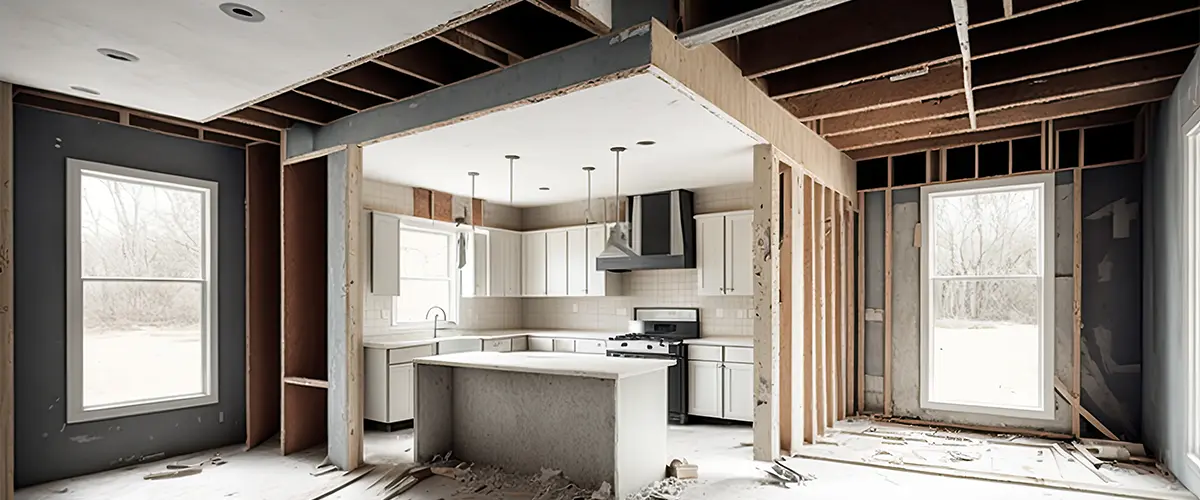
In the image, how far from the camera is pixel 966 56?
3.69 meters

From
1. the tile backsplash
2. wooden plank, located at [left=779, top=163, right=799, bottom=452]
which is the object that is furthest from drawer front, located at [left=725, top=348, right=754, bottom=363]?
wooden plank, located at [left=779, top=163, right=799, bottom=452]

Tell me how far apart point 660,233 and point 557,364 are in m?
3.14

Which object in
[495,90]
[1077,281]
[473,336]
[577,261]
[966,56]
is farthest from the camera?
[577,261]

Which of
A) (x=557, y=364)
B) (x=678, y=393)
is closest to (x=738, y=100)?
(x=557, y=364)

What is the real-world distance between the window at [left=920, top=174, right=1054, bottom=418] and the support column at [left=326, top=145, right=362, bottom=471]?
4921 mm

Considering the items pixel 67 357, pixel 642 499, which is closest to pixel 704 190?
pixel 642 499

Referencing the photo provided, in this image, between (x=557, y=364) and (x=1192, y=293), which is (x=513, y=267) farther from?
(x=1192, y=293)

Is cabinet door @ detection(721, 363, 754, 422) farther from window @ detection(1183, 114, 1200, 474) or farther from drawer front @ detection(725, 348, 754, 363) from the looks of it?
window @ detection(1183, 114, 1200, 474)

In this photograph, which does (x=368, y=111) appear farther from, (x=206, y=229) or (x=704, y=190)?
(x=704, y=190)

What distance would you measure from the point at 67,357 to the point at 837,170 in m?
6.15

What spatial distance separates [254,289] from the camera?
560cm

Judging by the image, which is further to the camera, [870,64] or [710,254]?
[710,254]

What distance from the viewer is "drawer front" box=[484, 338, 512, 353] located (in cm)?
718

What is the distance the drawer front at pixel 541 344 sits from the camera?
7578mm
